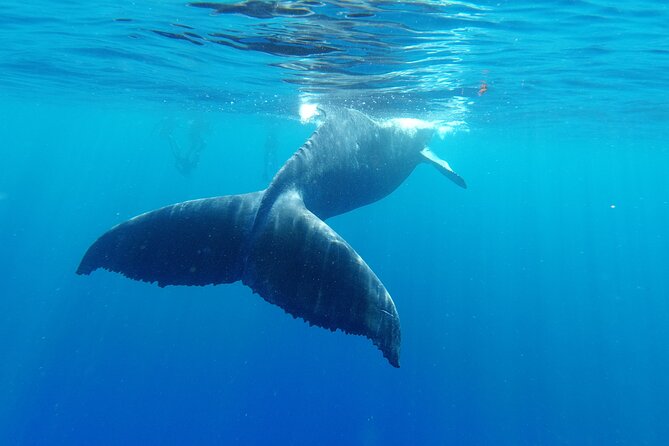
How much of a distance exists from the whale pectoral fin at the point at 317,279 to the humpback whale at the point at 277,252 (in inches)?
0.4

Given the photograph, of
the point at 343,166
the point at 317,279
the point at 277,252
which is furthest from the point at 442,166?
the point at 317,279

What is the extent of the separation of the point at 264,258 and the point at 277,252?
154mm

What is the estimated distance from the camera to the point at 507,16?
10.1 metres

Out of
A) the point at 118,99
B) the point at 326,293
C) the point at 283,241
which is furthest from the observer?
the point at 118,99

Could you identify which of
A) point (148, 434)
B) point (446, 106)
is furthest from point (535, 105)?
point (148, 434)

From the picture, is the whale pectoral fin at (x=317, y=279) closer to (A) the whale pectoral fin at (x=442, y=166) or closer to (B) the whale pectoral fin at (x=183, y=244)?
(B) the whale pectoral fin at (x=183, y=244)

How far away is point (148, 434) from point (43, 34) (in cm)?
1527

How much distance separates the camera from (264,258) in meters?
5.16

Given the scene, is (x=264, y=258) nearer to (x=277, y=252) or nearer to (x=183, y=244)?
(x=277, y=252)

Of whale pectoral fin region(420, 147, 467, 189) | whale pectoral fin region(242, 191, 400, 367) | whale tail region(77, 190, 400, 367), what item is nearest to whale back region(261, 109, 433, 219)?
whale tail region(77, 190, 400, 367)

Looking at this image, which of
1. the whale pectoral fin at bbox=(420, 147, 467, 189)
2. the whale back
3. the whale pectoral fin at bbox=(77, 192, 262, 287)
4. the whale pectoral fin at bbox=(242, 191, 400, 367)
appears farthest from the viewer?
the whale pectoral fin at bbox=(420, 147, 467, 189)

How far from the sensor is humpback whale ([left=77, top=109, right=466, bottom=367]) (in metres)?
4.70

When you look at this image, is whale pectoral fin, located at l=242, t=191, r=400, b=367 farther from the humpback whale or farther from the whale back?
the whale back

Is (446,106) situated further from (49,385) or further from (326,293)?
(49,385)
